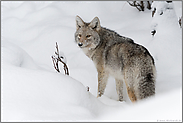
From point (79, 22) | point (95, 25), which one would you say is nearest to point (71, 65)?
point (79, 22)

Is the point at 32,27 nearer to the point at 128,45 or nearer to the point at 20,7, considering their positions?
the point at 20,7

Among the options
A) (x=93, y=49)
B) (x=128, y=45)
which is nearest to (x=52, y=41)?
(x=93, y=49)

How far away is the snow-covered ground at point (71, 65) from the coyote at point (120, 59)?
25cm

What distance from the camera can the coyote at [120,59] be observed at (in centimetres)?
318

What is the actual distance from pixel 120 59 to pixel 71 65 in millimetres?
2150

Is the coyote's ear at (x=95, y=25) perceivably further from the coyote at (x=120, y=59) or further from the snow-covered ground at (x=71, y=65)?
the snow-covered ground at (x=71, y=65)

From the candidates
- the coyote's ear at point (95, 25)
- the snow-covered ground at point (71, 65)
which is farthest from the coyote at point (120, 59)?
the snow-covered ground at point (71, 65)

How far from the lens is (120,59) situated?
375 cm

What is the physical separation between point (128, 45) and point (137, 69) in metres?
0.66

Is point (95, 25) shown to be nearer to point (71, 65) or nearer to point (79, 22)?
point (79, 22)

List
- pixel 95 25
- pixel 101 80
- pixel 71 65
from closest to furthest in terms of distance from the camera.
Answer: pixel 101 80 < pixel 95 25 < pixel 71 65

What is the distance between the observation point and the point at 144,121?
158 cm

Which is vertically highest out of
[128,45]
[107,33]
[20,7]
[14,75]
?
[20,7]

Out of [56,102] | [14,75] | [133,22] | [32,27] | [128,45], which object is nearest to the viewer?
[56,102]
